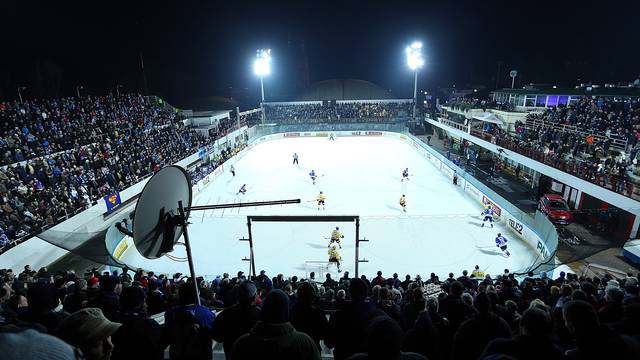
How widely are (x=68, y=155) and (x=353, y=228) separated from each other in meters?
17.0

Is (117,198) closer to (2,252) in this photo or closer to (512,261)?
(2,252)

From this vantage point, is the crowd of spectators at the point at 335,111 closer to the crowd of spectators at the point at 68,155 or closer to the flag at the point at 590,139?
the crowd of spectators at the point at 68,155

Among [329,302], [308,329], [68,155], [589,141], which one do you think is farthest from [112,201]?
[589,141]

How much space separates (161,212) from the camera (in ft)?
10.7

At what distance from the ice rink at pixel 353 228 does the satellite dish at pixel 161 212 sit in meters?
10.2

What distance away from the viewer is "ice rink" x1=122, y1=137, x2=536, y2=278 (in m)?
13.8

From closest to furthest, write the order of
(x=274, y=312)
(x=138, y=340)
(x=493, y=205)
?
(x=274, y=312) → (x=138, y=340) → (x=493, y=205)

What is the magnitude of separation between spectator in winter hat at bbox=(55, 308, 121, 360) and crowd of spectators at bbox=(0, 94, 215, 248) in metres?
14.3

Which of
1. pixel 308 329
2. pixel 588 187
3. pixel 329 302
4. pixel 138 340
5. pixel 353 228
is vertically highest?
pixel 138 340

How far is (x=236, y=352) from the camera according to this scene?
7.00 ft

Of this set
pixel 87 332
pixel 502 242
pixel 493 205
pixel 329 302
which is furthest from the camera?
pixel 493 205

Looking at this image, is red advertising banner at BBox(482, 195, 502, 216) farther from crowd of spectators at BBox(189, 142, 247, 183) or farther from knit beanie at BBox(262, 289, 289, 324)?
crowd of spectators at BBox(189, 142, 247, 183)

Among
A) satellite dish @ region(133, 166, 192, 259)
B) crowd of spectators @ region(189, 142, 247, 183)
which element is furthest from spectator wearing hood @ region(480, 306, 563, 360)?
crowd of spectators @ region(189, 142, 247, 183)

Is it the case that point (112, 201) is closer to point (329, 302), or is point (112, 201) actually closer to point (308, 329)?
point (329, 302)
